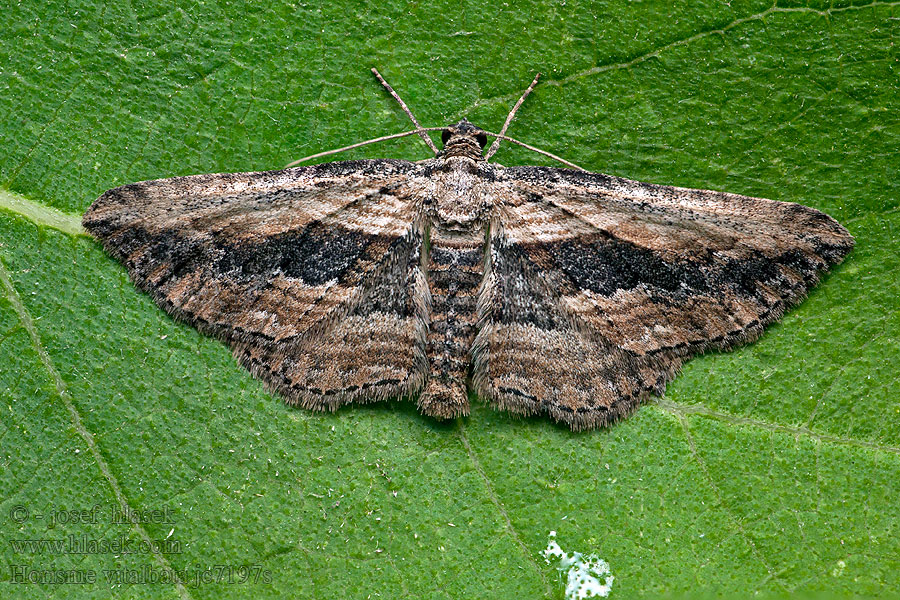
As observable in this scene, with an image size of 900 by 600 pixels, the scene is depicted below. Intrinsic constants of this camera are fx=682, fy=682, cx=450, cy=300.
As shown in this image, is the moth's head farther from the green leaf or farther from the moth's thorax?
the green leaf

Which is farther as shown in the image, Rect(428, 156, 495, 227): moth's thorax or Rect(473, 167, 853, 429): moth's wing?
Rect(428, 156, 495, 227): moth's thorax

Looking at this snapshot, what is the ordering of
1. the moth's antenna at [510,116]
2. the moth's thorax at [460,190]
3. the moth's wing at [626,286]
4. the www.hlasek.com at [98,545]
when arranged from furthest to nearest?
the moth's antenna at [510,116] → the moth's thorax at [460,190] → the moth's wing at [626,286] → the www.hlasek.com at [98,545]

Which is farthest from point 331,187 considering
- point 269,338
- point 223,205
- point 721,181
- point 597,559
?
point 597,559

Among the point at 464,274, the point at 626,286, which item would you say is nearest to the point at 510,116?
the point at 464,274

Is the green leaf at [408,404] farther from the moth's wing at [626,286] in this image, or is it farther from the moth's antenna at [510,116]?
the moth's wing at [626,286]

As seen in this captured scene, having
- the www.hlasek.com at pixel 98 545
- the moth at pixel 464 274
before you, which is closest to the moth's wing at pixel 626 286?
the moth at pixel 464 274

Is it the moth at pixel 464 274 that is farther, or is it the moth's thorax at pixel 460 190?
the moth's thorax at pixel 460 190

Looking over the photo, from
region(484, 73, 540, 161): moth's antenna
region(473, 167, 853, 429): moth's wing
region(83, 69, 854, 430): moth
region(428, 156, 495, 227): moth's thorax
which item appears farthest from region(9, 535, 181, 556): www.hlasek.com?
region(484, 73, 540, 161): moth's antenna
